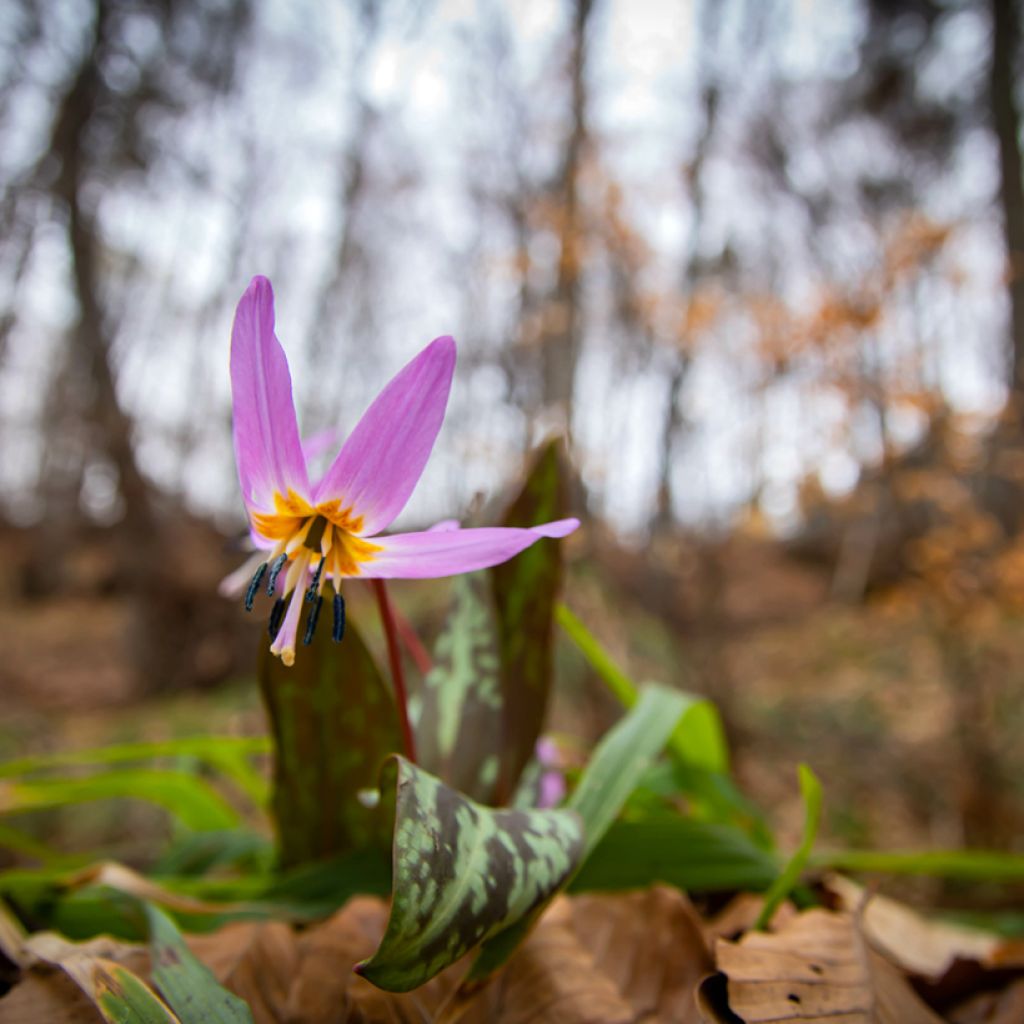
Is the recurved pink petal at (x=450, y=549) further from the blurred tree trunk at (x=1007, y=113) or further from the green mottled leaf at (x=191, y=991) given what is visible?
the blurred tree trunk at (x=1007, y=113)

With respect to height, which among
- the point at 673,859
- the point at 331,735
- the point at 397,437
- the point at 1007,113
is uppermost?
the point at 1007,113

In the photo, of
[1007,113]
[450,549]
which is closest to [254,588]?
[450,549]

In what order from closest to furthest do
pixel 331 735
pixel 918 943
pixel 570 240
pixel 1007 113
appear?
pixel 331 735 < pixel 918 943 < pixel 570 240 < pixel 1007 113

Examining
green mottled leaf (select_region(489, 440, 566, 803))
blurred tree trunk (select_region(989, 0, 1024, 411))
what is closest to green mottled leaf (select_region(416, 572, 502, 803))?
green mottled leaf (select_region(489, 440, 566, 803))

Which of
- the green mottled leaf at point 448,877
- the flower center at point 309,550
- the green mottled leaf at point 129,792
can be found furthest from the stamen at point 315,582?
the green mottled leaf at point 129,792

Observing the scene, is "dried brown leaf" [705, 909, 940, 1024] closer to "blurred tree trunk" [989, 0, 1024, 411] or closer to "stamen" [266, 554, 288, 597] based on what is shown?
"stamen" [266, 554, 288, 597]

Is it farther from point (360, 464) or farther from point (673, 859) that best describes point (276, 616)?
point (673, 859)
